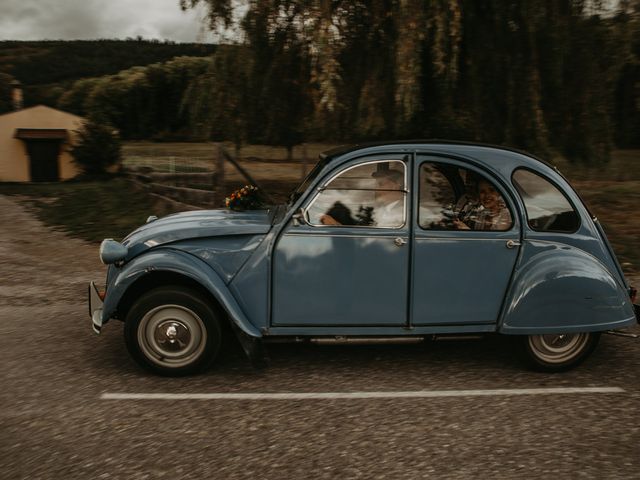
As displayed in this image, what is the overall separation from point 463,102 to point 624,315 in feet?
15.7

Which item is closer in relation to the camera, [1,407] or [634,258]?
[1,407]

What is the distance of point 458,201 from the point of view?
4.59m

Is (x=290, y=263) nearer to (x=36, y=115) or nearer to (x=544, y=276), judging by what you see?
(x=544, y=276)

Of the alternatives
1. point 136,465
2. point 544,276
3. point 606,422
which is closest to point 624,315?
point 544,276

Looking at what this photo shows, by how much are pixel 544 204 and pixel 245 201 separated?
243 cm

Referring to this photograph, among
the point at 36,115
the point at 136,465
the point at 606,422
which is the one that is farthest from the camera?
the point at 36,115

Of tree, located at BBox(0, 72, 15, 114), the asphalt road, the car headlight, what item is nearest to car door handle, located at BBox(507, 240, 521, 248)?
the asphalt road

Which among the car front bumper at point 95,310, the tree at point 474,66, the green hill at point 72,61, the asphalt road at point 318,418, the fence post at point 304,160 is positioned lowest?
the asphalt road at point 318,418

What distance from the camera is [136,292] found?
4625mm

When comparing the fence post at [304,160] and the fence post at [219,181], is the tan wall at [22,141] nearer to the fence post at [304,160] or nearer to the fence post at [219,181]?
the fence post at [219,181]

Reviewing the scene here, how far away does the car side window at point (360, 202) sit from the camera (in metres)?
4.46

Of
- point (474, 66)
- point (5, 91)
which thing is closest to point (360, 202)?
point (474, 66)

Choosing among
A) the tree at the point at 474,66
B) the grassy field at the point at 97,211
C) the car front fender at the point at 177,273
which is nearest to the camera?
the car front fender at the point at 177,273

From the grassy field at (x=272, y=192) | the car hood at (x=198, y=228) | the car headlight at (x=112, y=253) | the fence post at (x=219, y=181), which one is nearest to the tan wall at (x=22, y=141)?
the grassy field at (x=272, y=192)
